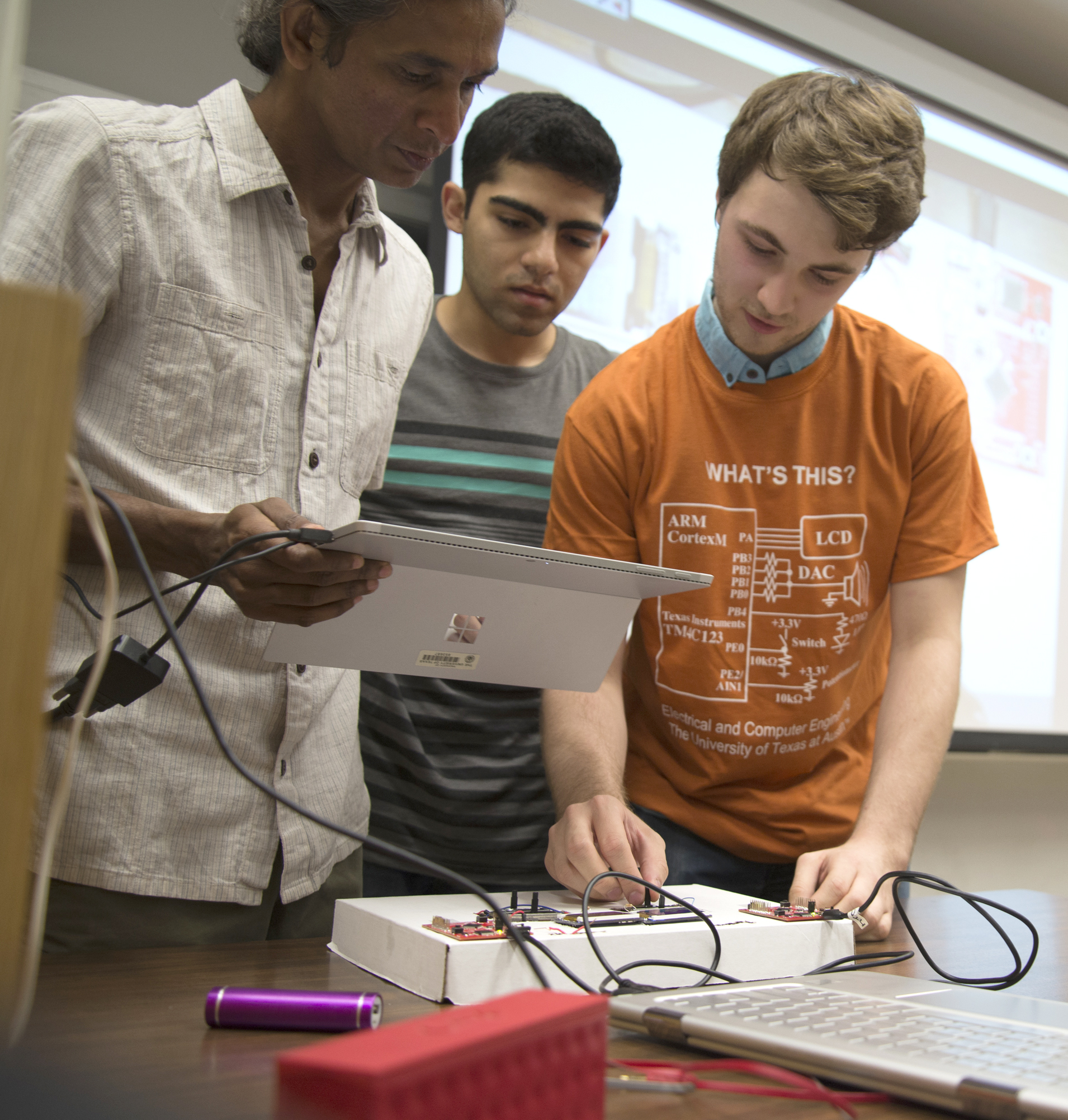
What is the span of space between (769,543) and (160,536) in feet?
2.44

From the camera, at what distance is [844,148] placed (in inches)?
46.0

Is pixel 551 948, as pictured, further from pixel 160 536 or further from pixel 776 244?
pixel 776 244

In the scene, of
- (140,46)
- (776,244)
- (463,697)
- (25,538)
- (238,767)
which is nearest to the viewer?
(25,538)

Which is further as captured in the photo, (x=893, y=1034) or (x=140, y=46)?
(x=140, y=46)

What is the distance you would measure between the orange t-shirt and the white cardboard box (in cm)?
38

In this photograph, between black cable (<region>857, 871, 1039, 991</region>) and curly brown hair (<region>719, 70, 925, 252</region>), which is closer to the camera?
black cable (<region>857, 871, 1039, 991</region>)

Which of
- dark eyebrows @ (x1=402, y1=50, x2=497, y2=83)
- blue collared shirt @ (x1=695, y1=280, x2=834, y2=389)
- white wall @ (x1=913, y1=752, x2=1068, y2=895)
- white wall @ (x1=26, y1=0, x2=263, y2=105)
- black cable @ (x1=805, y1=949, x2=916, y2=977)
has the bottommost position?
white wall @ (x1=913, y1=752, x2=1068, y2=895)

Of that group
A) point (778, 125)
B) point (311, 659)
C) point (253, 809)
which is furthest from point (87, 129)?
point (778, 125)

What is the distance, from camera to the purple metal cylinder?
55 centimetres

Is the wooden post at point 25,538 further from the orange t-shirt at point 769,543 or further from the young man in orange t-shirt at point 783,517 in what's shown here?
the orange t-shirt at point 769,543

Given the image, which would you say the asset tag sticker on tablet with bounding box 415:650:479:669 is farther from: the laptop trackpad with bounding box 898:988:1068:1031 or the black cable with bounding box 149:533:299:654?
the laptop trackpad with bounding box 898:988:1068:1031

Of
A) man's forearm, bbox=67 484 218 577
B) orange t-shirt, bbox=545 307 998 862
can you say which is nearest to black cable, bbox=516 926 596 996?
man's forearm, bbox=67 484 218 577

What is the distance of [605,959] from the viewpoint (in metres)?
0.71

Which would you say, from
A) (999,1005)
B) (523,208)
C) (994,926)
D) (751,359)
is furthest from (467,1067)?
(523,208)
